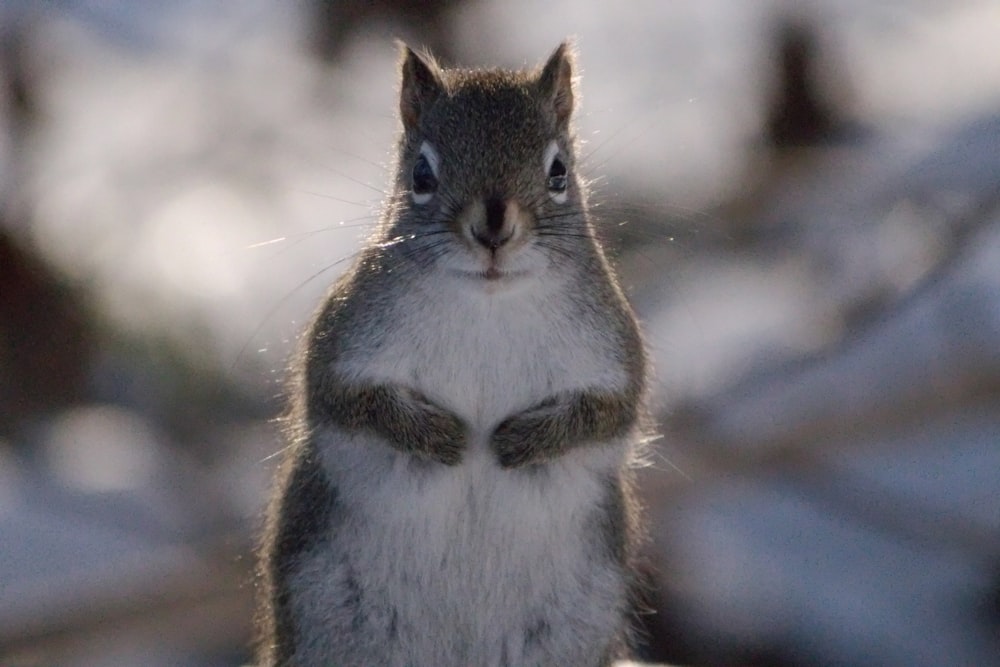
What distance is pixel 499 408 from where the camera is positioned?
2531 mm

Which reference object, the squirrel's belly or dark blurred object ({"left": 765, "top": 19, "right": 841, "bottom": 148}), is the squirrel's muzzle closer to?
the squirrel's belly

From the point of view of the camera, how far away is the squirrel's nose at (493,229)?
2305 millimetres

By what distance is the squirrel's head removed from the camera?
2.35 metres

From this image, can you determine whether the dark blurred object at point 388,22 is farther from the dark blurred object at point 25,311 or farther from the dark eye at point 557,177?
the dark eye at point 557,177

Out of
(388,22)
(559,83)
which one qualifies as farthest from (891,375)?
(559,83)

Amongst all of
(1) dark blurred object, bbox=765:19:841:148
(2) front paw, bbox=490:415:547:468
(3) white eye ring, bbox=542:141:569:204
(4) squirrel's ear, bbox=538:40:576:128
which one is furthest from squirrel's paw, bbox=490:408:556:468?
(1) dark blurred object, bbox=765:19:841:148

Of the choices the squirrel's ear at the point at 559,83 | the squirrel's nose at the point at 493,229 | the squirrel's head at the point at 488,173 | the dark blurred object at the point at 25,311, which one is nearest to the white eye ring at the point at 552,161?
the squirrel's head at the point at 488,173

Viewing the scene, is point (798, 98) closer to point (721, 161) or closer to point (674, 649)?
point (721, 161)

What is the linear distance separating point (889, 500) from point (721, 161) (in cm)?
171

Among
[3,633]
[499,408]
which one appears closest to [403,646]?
[499,408]

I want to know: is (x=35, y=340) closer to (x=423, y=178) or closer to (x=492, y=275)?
(x=423, y=178)

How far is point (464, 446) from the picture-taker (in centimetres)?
249

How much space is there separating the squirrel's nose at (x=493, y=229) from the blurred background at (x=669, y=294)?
3.00 m

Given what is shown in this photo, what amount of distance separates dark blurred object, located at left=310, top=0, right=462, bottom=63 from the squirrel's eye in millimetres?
3701
